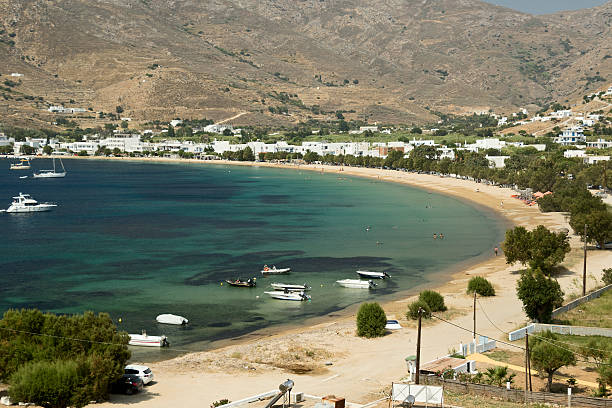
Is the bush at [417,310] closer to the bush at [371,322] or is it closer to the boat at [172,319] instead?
the bush at [371,322]

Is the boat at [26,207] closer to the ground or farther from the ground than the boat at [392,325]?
farther from the ground

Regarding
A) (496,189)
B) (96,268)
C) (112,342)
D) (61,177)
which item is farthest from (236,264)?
(61,177)

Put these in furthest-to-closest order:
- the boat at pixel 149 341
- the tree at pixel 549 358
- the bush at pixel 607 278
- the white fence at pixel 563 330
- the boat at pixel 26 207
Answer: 1. the boat at pixel 26 207
2. the bush at pixel 607 278
3. the boat at pixel 149 341
4. the white fence at pixel 563 330
5. the tree at pixel 549 358

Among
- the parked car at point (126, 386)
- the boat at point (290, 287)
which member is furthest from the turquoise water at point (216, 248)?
the parked car at point (126, 386)

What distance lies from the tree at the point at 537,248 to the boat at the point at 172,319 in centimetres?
2641

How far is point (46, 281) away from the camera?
175 ft

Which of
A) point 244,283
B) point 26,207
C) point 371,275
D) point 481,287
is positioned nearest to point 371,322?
point 481,287

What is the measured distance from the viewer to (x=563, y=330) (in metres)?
35.5

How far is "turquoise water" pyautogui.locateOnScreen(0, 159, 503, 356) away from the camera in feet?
151

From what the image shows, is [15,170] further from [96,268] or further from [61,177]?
[96,268]

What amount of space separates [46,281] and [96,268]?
5.61 metres

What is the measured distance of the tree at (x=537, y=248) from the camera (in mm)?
51828

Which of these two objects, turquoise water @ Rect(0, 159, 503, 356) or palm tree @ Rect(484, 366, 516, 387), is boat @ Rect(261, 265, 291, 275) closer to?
turquoise water @ Rect(0, 159, 503, 356)

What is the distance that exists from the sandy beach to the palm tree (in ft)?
12.7
